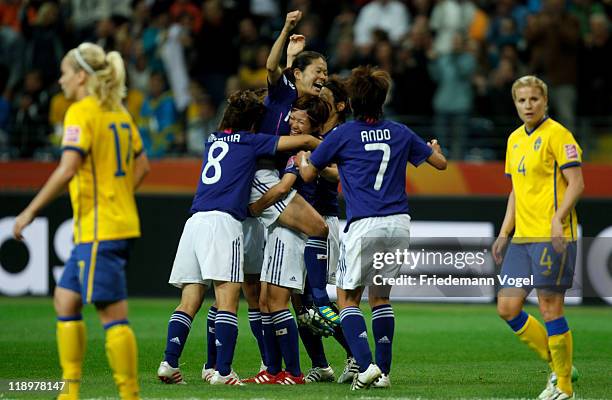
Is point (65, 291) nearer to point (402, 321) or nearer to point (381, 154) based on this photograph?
point (381, 154)

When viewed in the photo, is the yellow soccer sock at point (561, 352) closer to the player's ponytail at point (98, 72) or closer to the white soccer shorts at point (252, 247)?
the white soccer shorts at point (252, 247)

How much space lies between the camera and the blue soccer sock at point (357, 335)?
8.19 metres

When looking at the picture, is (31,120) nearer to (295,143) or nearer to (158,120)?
(158,120)

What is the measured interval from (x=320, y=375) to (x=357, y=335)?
3.27ft

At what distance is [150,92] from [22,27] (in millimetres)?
2686

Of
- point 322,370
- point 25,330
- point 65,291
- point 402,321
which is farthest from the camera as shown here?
point 402,321

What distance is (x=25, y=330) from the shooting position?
1249 cm

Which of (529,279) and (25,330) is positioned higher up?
(529,279)

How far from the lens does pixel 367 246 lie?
8.30 meters

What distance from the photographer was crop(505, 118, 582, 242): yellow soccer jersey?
7816 millimetres

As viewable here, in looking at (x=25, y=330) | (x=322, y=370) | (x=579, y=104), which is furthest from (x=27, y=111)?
(x=322, y=370)

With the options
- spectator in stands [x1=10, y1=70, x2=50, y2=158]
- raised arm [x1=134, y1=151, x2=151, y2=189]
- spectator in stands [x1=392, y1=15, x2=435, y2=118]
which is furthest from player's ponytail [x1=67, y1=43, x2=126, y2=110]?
spectator in stands [x1=10, y1=70, x2=50, y2=158]

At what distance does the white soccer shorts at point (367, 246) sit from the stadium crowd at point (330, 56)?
26.6 ft

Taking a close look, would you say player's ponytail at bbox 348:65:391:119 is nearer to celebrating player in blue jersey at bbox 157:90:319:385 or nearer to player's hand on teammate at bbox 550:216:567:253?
celebrating player in blue jersey at bbox 157:90:319:385
